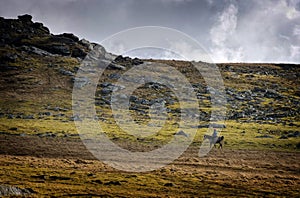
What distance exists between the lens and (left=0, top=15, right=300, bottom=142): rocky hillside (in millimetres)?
85562

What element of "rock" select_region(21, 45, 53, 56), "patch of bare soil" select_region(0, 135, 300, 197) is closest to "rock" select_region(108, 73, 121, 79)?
"rock" select_region(21, 45, 53, 56)

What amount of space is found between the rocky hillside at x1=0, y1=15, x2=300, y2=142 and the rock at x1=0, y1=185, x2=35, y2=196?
3789 cm

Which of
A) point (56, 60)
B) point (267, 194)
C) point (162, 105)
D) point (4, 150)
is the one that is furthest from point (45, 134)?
point (56, 60)

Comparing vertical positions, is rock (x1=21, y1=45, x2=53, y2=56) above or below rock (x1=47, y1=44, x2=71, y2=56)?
below

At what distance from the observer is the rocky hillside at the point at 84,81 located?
85.6 meters

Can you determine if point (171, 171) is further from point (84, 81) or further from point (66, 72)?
point (66, 72)

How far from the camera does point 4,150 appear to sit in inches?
1683

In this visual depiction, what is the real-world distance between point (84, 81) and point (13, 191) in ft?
305

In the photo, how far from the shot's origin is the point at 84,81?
115 metres

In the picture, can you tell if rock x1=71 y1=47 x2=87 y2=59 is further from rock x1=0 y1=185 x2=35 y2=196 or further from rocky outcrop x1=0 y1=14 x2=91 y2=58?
rock x1=0 y1=185 x2=35 y2=196

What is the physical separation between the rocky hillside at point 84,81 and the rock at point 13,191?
37.9 metres

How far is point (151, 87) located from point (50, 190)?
9618cm

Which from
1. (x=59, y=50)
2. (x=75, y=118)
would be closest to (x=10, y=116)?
(x=75, y=118)

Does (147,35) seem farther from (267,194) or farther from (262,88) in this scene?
(262,88)
